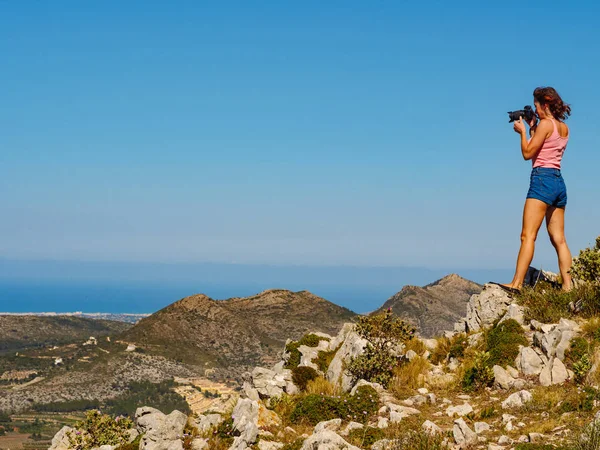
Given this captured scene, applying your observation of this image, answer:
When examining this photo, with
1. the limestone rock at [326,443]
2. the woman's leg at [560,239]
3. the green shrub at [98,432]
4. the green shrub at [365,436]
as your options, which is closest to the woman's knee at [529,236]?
the woman's leg at [560,239]

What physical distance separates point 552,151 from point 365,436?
10.1 m

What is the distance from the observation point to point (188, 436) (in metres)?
12.8

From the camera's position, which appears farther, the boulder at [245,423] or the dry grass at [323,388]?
the dry grass at [323,388]

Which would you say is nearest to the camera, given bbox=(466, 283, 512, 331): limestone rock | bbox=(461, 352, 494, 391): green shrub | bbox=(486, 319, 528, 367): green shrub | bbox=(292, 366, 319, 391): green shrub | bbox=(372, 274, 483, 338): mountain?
bbox=(461, 352, 494, 391): green shrub

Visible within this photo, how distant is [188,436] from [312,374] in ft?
20.5

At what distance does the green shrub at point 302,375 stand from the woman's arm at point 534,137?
954 cm

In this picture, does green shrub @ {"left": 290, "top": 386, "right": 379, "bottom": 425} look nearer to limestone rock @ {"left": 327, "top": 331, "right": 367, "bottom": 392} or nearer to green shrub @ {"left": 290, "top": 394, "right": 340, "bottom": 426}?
green shrub @ {"left": 290, "top": 394, "right": 340, "bottom": 426}

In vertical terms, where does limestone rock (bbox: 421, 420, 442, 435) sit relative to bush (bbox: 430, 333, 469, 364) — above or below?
below

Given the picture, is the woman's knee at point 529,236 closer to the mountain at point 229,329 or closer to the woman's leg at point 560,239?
the woman's leg at point 560,239

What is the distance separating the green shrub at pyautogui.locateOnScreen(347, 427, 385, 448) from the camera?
11427 mm

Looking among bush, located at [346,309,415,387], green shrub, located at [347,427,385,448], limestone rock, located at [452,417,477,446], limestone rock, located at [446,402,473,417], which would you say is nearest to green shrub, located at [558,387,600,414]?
limestone rock, located at [446,402,473,417]

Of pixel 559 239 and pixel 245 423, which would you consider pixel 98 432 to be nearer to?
pixel 245 423

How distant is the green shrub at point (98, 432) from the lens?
1409 centimetres

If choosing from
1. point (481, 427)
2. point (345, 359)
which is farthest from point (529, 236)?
point (481, 427)
